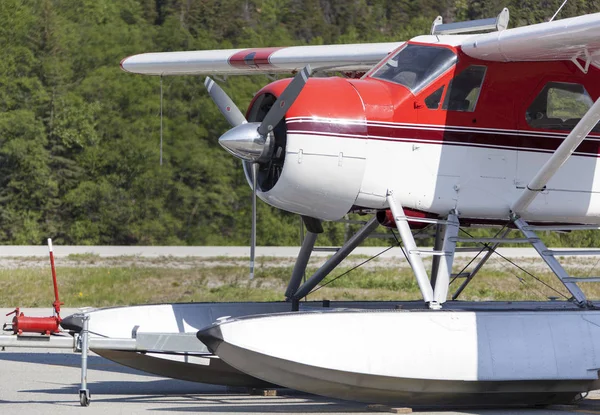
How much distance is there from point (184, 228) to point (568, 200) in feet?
93.0

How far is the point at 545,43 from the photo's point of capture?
9.52m

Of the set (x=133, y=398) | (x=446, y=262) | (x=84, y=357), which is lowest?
(x=133, y=398)

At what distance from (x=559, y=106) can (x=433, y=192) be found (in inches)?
65.4

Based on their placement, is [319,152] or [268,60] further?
[268,60]

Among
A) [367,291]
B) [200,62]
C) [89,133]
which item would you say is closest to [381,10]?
[89,133]

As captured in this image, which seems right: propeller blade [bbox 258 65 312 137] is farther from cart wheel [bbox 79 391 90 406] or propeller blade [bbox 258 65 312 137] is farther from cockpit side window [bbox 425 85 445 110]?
cart wheel [bbox 79 391 90 406]

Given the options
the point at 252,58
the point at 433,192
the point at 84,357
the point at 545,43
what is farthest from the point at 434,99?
the point at 252,58

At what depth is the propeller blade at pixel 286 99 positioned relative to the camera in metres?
9.05

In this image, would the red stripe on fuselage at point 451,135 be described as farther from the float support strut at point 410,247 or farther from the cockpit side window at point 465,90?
the float support strut at point 410,247

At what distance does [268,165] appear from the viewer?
31.4 feet

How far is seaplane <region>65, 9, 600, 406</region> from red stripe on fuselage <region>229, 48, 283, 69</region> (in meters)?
2.76

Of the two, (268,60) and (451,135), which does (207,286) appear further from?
(451,135)

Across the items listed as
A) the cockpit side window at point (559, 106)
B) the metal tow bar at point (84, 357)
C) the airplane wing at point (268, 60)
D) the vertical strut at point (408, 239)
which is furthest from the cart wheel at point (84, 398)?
the airplane wing at point (268, 60)

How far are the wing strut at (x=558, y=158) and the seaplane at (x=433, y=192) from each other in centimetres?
1
